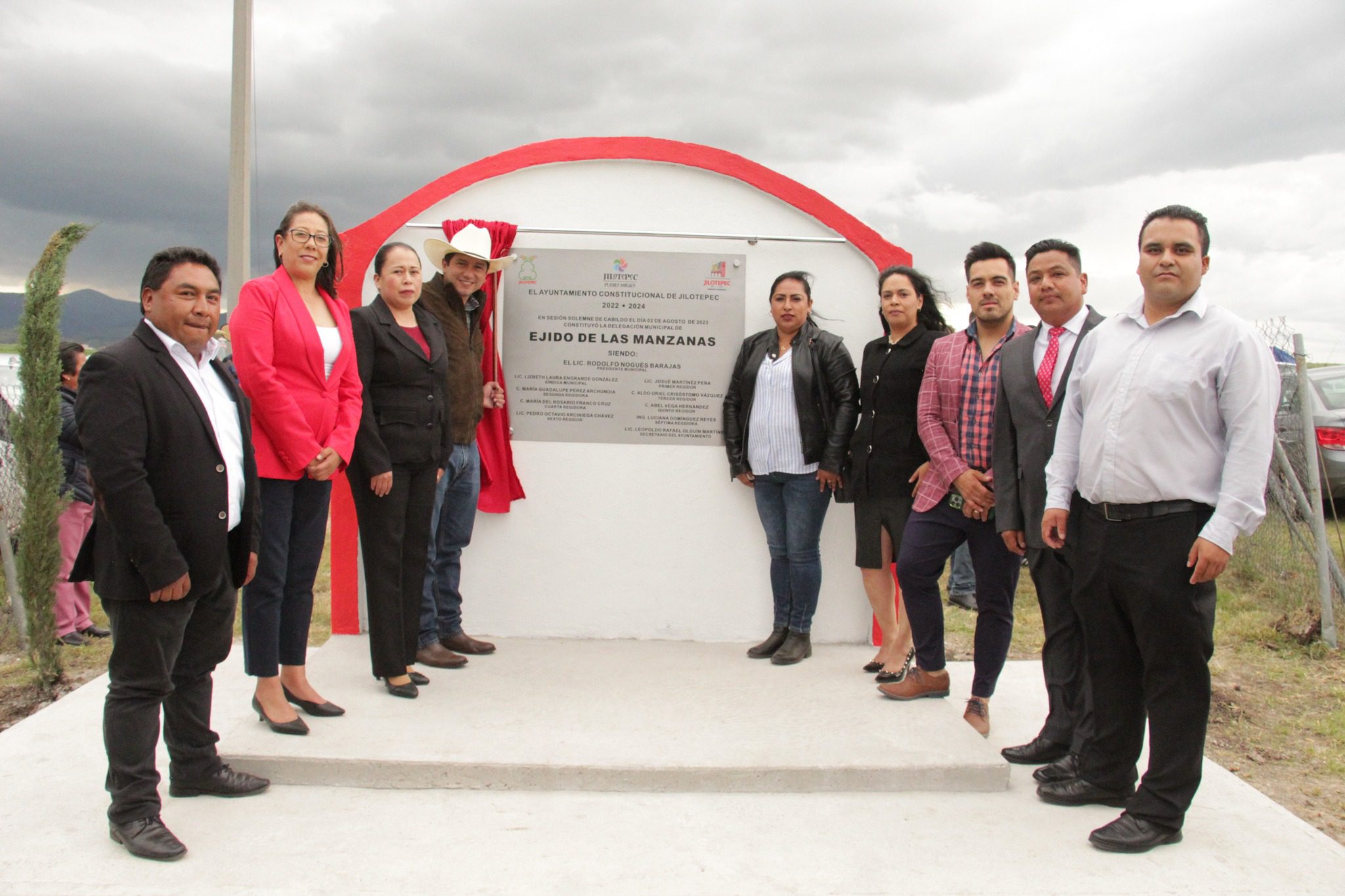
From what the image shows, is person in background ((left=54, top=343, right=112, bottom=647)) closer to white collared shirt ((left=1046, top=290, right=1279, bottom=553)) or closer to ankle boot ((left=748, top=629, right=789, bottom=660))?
ankle boot ((left=748, top=629, right=789, bottom=660))

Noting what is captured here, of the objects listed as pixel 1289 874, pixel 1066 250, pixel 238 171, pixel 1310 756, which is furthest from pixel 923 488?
pixel 238 171

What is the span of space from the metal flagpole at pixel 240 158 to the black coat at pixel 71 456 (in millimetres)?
1534

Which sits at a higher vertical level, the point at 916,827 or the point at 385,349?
the point at 385,349

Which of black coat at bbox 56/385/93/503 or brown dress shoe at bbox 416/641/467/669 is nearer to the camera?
A: brown dress shoe at bbox 416/641/467/669

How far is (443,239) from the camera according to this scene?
5.01m

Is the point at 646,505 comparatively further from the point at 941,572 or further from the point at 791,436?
the point at 941,572

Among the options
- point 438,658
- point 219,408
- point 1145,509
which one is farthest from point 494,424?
point 1145,509

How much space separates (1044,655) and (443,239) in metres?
3.47

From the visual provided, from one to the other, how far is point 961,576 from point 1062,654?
12.7 ft

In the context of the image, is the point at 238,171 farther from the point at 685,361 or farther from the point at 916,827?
the point at 916,827

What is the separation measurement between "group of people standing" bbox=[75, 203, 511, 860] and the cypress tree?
1447mm

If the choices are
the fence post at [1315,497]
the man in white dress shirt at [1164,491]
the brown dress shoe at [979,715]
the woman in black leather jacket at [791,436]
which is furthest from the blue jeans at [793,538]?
the fence post at [1315,497]

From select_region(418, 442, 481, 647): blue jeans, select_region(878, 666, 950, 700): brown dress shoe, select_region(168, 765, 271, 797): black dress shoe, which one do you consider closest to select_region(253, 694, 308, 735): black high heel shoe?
select_region(168, 765, 271, 797): black dress shoe

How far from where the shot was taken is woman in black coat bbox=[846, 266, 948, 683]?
4.43m
